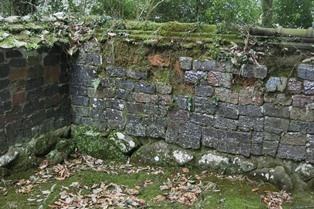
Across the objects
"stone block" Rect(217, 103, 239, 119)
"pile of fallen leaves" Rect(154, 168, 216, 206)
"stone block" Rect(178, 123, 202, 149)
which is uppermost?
"stone block" Rect(217, 103, 239, 119)

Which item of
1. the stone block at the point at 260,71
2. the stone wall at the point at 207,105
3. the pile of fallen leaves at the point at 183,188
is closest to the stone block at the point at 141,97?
the stone wall at the point at 207,105

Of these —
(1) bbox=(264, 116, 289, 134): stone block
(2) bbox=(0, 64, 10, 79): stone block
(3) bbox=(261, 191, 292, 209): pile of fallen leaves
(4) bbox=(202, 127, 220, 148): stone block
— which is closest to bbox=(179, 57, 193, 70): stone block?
(4) bbox=(202, 127, 220, 148): stone block

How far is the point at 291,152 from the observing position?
454 centimetres

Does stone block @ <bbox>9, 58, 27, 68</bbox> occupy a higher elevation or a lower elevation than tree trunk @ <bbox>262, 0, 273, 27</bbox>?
lower

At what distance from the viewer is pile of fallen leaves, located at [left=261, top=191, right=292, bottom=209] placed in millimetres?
4281

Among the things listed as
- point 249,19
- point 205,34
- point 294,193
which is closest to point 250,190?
point 294,193

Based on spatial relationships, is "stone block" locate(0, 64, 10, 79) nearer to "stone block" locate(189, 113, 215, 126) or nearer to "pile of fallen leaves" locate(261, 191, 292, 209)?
"stone block" locate(189, 113, 215, 126)

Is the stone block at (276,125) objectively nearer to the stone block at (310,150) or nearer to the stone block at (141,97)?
the stone block at (310,150)

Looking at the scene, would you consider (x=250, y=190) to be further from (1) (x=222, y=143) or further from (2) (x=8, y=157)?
(2) (x=8, y=157)

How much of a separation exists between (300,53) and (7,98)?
3.67 meters

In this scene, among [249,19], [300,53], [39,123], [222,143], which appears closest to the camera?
[300,53]

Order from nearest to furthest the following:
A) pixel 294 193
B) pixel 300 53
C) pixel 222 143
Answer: pixel 300 53
pixel 294 193
pixel 222 143

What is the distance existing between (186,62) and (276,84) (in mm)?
1172

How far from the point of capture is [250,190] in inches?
181
